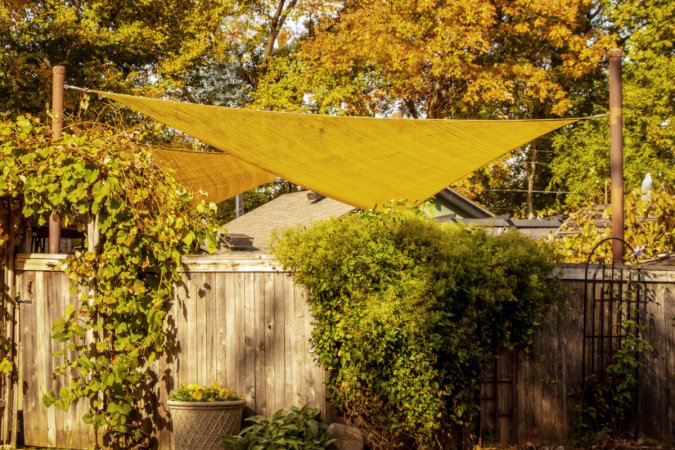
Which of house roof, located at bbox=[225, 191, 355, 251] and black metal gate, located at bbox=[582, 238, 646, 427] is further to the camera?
house roof, located at bbox=[225, 191, 355, 251]

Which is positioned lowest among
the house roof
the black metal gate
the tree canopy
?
the black metal gate

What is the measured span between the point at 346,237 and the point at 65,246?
45.0ft

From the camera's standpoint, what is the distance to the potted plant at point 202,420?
5.86 meters

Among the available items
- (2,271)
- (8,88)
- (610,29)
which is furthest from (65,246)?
(610,29)

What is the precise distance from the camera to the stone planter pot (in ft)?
19.2

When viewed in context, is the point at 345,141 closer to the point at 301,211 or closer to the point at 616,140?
the point at 616,140

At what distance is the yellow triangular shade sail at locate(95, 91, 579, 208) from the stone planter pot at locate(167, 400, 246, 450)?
241cm

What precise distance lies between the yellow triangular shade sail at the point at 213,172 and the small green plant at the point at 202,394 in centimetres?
375

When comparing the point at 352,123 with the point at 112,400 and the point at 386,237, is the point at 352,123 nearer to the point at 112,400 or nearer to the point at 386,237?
the point at 386,237

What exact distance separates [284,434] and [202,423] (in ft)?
1.91

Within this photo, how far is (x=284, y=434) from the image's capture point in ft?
18.9

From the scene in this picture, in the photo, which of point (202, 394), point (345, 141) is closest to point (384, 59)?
point (345, 141)

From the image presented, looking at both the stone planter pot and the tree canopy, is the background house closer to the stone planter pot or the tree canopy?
the tree canopy

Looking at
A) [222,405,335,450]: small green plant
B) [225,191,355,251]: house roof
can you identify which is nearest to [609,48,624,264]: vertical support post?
[222,405,335,450]: small green plant
